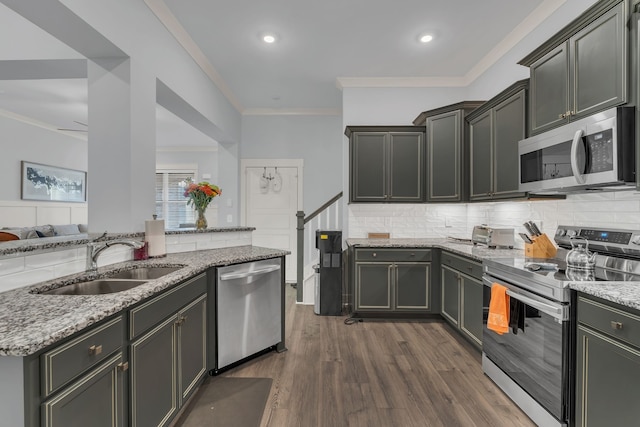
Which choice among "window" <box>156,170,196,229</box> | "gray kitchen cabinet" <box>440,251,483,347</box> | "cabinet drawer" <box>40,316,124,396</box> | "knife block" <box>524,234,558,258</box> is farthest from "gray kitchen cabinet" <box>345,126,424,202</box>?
"window" <box>156,170,196,229</box>

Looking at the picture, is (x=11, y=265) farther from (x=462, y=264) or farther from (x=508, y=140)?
(x=508, y=140)

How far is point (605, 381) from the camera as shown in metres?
1.47

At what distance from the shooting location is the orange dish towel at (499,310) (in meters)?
2.11

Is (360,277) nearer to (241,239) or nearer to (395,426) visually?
(241,239)

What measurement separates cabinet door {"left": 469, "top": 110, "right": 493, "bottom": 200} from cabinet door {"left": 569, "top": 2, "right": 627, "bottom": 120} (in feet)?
3.69

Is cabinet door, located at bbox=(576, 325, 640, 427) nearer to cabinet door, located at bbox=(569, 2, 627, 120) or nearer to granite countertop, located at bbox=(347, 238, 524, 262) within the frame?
granite countertop, located at bbox=(347, 238, 524, 262)

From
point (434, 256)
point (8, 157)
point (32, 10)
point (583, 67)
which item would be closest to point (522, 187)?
point (583, 67)

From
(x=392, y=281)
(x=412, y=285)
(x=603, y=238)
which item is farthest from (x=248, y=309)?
(x=603, y=238)

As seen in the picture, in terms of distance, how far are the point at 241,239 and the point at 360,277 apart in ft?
4.68

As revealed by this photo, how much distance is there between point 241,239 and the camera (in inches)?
132

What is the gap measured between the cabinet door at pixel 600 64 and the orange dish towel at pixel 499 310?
4.06 ft

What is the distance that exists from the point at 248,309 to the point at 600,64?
9.44 ft

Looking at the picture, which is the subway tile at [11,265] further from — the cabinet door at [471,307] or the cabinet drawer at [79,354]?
the cabinet door at [471,307]

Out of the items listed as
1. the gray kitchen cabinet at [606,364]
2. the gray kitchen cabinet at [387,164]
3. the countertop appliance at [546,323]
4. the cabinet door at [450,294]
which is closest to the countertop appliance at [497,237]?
the cabinet door at [450,294]
